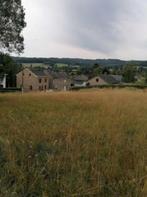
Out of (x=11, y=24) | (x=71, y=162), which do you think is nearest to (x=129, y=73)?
(x=11, y=24)

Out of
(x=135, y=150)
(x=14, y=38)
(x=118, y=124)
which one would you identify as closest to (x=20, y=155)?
(x=135, y=150)

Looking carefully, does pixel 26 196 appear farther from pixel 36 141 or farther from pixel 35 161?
pixel 36 141

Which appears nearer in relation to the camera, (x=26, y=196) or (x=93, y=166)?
(x=26, y=196)

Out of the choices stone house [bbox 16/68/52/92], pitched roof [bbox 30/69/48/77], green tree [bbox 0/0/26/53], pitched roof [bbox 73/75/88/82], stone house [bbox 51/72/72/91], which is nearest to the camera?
green tree [bbox 0/0/26/53]

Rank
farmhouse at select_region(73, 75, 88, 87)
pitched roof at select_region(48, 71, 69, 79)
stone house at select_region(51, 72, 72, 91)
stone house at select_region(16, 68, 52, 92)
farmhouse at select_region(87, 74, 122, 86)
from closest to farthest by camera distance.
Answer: stone house at select_region(16, 68, 52, 92) < farmhouse at select_region(87, 74, 122, 86) < stone house at select_region(51, 72, 72, 91) < pitched roof at select_region(48, 71, 69, 79) < farmhouse at select_region(73, 75, 88, 87)

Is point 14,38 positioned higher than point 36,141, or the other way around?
point 14,38

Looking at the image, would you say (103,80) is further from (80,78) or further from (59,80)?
(80,78)

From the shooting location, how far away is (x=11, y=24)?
24.4 metres

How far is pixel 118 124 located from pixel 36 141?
3169mm

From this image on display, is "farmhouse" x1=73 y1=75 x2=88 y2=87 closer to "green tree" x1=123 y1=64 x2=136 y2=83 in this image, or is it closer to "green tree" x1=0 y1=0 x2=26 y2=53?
"green tree" x1=123 y1=64 x2=136 y2=83

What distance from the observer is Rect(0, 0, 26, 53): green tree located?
2366cm

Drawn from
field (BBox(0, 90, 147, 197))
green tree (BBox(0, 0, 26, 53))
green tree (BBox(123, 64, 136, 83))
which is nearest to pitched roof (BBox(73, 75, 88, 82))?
green tree (BBox(123, 64, 136, 83))

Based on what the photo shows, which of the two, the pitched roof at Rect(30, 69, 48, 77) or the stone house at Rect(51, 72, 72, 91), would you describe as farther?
the stone house at Rect(51, 72, 72, 91)

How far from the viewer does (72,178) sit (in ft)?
16.9
